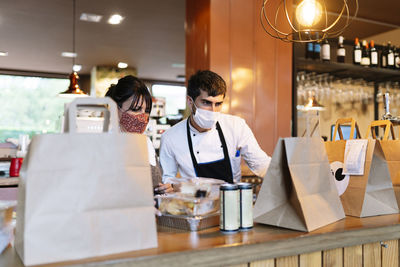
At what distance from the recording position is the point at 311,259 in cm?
117

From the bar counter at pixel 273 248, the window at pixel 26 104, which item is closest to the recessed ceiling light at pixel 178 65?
the window at pixel 26 104

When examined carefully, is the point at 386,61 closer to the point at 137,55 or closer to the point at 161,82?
the point at 137,55

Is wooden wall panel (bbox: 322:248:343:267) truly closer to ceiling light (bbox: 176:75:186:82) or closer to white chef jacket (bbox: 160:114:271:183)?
white chef jacket (bbox: 160:114:271:183)

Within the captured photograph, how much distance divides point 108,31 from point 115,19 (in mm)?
715

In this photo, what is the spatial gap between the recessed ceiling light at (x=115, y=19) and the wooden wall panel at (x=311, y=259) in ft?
17.2

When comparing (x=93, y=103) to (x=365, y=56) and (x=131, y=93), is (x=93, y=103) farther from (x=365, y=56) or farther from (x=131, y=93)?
(x=365, y=56)

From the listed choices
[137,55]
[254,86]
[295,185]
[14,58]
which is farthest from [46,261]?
[14,58]

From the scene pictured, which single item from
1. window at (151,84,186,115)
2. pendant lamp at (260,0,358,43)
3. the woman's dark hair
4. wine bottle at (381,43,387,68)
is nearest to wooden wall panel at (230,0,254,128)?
pendant lamp at (260,0,358,43)

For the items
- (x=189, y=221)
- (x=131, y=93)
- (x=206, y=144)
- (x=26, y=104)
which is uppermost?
(x=26, y=104)

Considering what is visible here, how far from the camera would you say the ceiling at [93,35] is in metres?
5.43

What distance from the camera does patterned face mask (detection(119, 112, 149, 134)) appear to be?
179 centimetres

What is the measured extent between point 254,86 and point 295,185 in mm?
2993

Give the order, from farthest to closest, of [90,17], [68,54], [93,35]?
[68,54] → [93,35] → [90,17]

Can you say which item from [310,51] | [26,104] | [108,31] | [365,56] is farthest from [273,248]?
[26,104]
